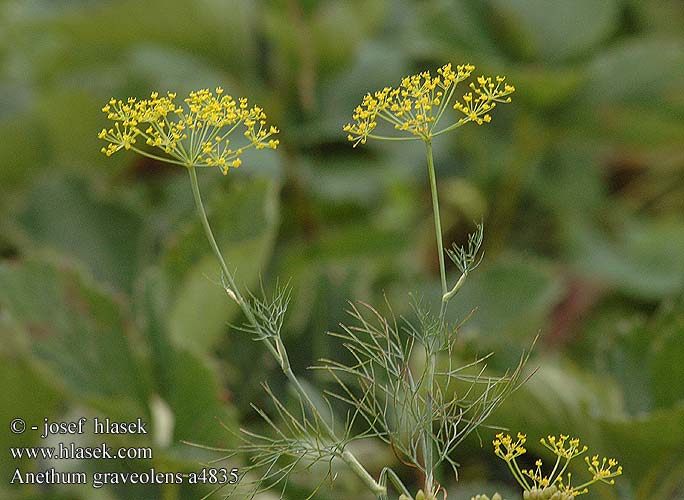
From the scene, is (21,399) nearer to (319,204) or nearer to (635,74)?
(319,204)

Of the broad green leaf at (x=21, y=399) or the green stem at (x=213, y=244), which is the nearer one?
the green stem at (x=213, y=244)

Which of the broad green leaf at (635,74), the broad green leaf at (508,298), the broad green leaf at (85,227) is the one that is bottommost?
the broad green leaf at (508,298)

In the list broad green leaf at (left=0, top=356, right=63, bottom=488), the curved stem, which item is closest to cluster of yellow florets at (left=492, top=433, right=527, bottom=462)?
the curved stem

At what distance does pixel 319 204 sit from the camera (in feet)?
2.61

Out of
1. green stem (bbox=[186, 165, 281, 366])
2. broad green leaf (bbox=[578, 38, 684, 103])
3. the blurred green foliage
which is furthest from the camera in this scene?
broad green leaf (bbox=[578, 38, 684, 103])

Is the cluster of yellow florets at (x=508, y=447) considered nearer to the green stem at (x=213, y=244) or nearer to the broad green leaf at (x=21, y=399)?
the green stem at (x=213, y=244)

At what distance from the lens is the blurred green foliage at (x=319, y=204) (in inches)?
20.2

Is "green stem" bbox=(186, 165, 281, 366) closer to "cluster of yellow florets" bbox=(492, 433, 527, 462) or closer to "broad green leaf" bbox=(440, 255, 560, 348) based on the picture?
"cluster of yellow florets" bbox=(492, 433, 527, 462)

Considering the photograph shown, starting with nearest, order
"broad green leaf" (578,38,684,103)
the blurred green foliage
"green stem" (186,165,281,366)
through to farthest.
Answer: "green stem" (186,165,281,366), the blurred green foliage, "broad green leaf" (578,38,684,103)

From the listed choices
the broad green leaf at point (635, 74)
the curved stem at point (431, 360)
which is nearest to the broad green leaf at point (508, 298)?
the broad green leaf at point (635, 74)

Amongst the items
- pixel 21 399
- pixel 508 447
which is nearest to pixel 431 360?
pixel 508 447

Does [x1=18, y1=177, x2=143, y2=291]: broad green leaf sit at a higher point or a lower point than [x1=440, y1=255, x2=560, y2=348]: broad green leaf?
higher

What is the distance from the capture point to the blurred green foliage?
0.51 meters

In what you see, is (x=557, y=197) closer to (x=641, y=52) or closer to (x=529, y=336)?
(x=641, y=52)
